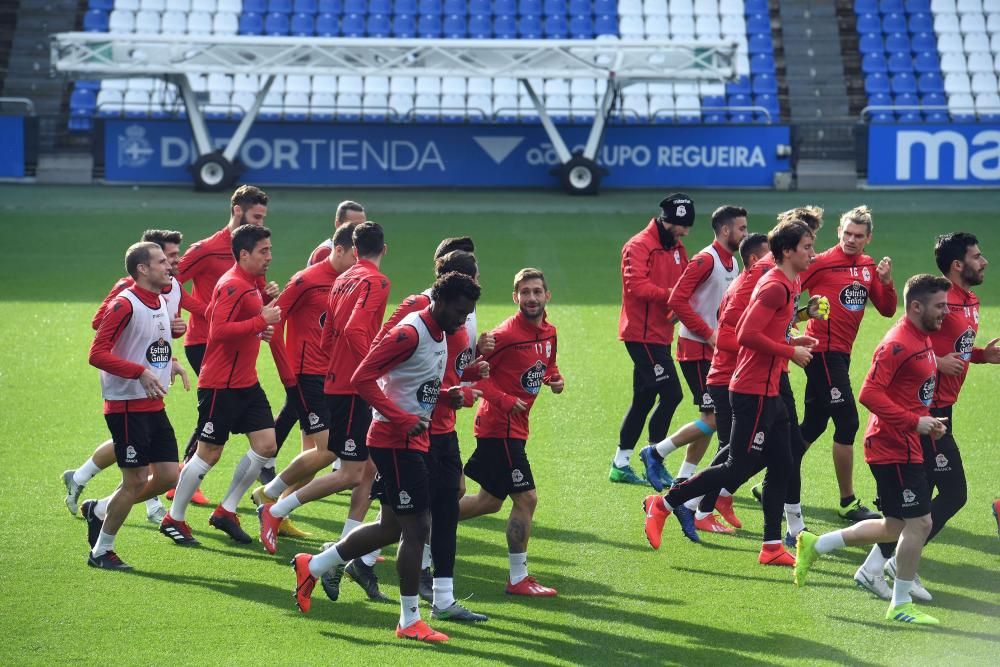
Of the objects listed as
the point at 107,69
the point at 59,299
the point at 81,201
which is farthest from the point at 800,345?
the point at 107,69

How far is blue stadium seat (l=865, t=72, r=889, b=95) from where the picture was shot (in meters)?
28.8

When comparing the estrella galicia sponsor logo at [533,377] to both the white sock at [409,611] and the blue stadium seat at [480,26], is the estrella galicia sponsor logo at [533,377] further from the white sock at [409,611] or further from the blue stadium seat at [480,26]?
the blue stadium seat at [480,26]

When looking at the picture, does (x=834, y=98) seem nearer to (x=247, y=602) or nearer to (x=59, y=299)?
(x=59, y=299)

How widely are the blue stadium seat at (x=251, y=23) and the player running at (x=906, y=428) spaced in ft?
80.8

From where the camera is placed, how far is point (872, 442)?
23.9 feet

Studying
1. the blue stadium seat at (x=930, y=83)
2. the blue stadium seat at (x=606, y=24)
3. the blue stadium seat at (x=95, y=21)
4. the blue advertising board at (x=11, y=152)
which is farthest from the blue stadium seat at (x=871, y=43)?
the blue advertising board at (x=11, y=152)

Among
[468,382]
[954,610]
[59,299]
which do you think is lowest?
[954,610]

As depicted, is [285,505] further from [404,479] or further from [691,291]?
[691,291]

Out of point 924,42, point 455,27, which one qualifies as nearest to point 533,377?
point 455,27

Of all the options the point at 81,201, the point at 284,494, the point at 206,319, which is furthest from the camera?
the point at 81,201

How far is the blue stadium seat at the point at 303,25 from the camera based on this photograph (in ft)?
97.9

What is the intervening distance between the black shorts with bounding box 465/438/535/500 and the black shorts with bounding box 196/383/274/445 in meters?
Answer: 1.73

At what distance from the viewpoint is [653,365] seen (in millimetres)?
10102

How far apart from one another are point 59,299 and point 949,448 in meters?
11.7
